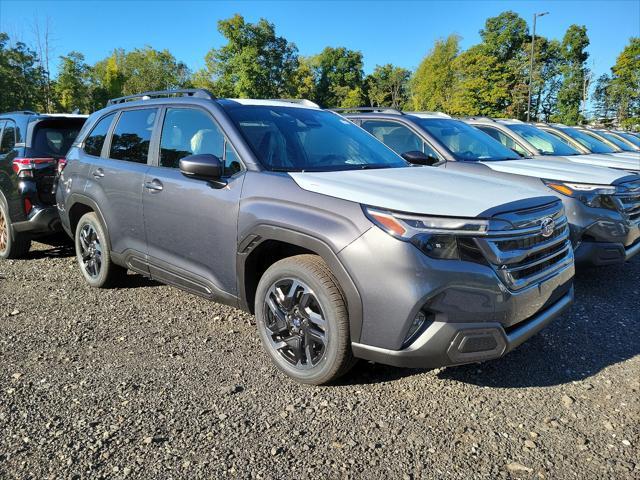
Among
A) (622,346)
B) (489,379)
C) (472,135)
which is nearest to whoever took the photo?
(489,379)

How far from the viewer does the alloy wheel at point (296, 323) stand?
292cm

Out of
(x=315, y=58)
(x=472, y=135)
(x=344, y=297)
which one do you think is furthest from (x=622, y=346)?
(x=315, y=58)

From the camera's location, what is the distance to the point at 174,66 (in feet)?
233

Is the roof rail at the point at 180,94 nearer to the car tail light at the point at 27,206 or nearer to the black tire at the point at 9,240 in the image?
the car tail light at the point at 27,206

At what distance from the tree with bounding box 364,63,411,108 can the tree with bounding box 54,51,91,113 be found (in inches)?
2035

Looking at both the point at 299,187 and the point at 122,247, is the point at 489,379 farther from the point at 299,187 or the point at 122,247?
the point at 122,247

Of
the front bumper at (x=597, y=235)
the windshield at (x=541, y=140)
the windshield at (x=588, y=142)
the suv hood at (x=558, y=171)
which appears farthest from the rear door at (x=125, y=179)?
the windshield at (x=588, y=142)

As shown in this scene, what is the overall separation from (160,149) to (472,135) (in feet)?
13.6

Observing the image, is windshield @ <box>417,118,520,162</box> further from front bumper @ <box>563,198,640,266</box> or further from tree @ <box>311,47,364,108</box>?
tree @ <box>311,47,364,108</box>

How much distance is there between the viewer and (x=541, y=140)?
8195 mm

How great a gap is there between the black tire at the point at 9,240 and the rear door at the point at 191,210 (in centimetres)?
278

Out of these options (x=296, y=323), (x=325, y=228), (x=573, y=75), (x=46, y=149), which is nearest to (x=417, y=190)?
(x=325, y=228)

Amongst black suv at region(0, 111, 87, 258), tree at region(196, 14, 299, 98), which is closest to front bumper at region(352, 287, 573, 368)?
black suv at region(0, 111, 87, 258)

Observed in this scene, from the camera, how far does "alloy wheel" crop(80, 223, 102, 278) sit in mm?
4793
